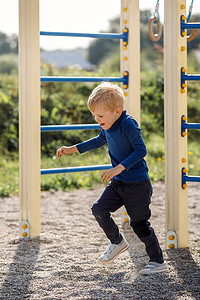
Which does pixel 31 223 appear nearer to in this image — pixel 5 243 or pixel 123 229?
pixel 5 243

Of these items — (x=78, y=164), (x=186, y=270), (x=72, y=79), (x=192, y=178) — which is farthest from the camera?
(x=78, y=164)

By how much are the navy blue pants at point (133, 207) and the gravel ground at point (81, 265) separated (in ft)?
0.63

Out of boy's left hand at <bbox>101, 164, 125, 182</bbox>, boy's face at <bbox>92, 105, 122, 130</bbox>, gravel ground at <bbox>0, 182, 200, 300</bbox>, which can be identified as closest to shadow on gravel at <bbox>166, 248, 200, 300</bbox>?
gravel ground at <bbox>0, 182, 200, 300</bbox>

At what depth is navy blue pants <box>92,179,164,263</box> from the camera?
2506 mm

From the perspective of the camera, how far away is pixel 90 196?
494 centimetres

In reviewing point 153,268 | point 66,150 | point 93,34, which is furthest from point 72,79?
point 153,268

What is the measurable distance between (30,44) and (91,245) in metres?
1.44

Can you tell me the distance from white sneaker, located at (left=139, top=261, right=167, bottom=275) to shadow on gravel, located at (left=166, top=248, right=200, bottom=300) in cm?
8

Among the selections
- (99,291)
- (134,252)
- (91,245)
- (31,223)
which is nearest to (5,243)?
(31,223)

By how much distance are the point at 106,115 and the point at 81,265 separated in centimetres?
90

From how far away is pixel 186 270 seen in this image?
256 cm

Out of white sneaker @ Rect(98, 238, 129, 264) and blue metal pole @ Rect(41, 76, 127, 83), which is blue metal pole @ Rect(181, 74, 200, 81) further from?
white sneaker @ Rect(98, 238, 129, 264)

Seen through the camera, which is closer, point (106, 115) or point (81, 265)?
point (106, 115)

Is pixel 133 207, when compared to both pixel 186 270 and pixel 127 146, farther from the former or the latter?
pixel 186 270
